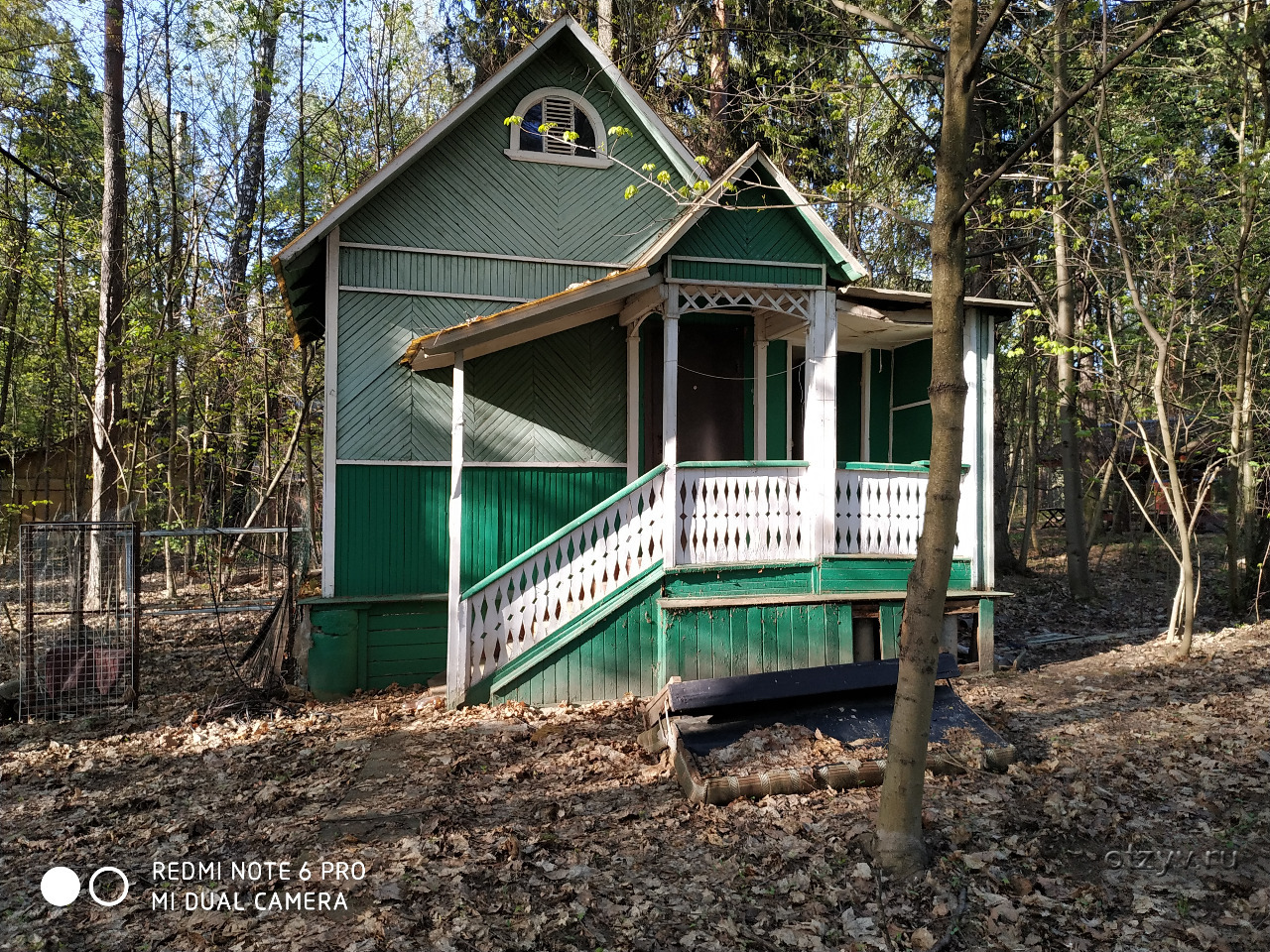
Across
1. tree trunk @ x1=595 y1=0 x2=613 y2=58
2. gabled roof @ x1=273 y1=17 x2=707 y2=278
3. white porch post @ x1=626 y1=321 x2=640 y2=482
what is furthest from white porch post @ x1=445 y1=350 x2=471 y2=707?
tree trunk @ x1=595 y1=0 x2=613 y2=58

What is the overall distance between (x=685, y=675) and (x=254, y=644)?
5.20m

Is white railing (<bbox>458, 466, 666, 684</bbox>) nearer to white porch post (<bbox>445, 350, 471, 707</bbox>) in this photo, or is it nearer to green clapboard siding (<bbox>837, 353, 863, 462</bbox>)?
white porch post (<bbox>445, 350, 471, 707</bbox>)

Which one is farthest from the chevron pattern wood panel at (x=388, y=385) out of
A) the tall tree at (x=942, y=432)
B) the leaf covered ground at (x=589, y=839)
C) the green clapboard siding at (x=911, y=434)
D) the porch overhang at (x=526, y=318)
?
the tall tree at (x=942, y=432)

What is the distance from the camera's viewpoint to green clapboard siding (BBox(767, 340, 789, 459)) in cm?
1073

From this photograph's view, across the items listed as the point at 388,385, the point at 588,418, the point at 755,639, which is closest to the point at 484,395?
the point at 388,385

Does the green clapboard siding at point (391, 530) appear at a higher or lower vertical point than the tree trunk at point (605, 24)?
lower

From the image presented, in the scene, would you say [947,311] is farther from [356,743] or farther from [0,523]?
[0,523]

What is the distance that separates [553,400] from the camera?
977 cm

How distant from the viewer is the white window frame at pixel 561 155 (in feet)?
32.0

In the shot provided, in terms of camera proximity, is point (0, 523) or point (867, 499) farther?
point (0, 523)

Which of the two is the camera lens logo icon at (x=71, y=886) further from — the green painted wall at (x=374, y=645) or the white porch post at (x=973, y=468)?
the white porch post at (x=973, y=468)

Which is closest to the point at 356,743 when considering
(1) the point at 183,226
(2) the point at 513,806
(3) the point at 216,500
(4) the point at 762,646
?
(2) the point at 513,806

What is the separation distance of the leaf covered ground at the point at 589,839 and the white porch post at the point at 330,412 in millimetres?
1743

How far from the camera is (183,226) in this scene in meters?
15.5
